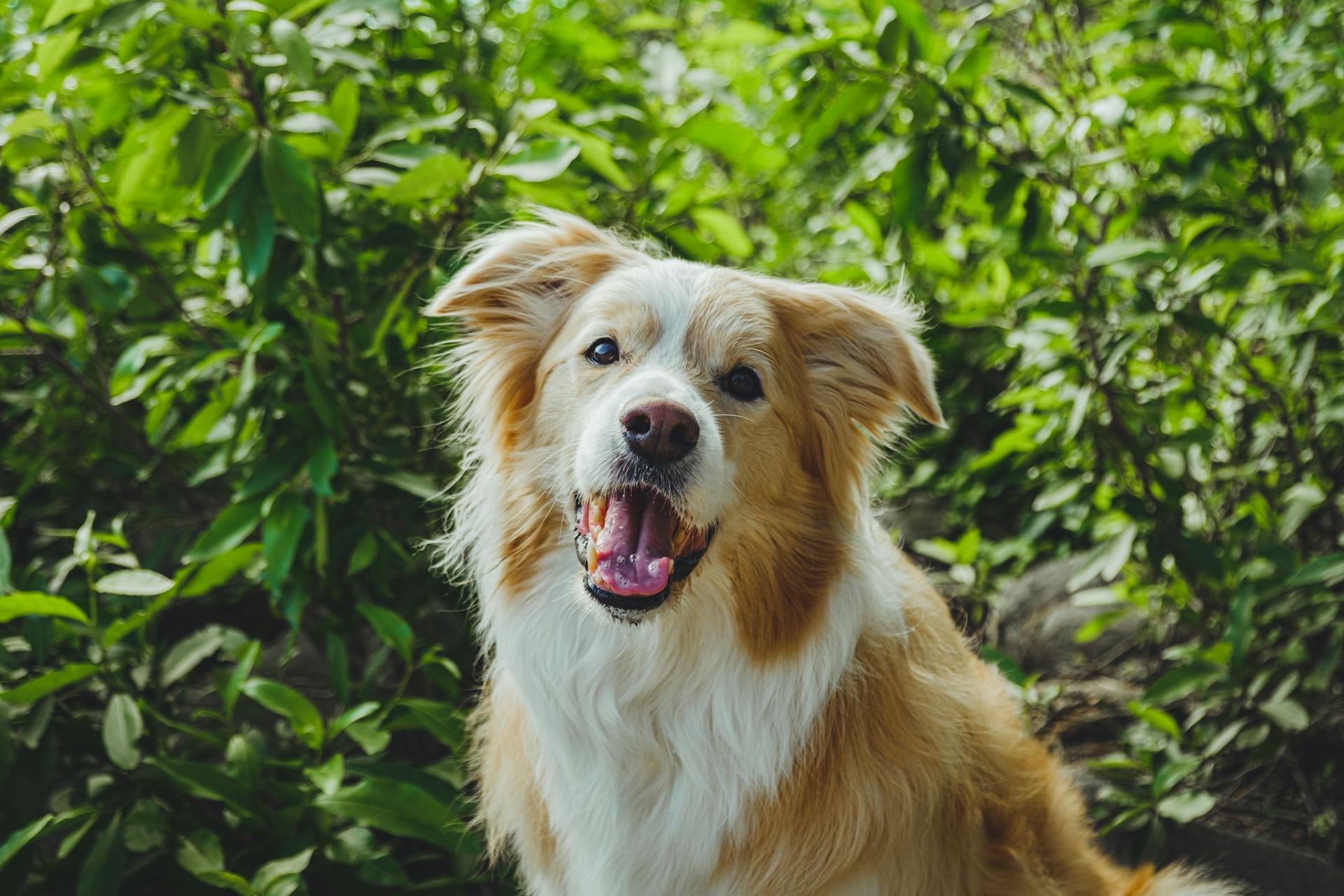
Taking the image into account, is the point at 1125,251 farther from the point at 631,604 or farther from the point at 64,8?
the point at 64,8

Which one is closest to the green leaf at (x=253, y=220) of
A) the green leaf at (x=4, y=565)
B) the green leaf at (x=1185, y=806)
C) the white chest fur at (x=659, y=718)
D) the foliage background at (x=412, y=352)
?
the foliage background at (x=412, y=352)

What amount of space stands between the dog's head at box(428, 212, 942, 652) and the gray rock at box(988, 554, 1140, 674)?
214cm

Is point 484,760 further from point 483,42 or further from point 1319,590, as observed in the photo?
point 1319,590

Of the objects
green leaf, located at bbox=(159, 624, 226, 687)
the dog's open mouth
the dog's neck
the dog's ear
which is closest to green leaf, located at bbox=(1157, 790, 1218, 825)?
the dog's neck

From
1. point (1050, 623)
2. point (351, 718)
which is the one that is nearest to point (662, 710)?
point (351, 718)

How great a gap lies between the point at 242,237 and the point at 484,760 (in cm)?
142

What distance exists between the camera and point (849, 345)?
244 centimetres

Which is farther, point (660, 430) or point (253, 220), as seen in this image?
point (253, 220)

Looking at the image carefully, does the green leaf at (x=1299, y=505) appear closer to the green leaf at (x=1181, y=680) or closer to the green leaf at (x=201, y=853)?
the green leaf at (x=1181, y=680)

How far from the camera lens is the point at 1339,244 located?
9.04ft

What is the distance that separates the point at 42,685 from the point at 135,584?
0.93ft

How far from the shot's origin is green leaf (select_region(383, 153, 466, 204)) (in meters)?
2.55

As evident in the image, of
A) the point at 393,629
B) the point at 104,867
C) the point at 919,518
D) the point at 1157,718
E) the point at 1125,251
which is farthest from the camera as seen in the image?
the point at 919,518

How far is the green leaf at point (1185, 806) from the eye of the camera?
→ 111 inches
